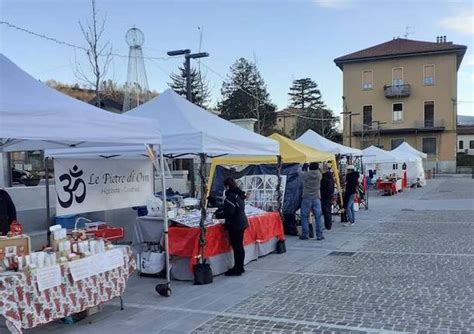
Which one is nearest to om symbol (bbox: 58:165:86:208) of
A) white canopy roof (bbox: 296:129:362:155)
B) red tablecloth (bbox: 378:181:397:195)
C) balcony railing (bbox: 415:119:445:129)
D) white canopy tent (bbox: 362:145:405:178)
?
white canopy roof (bbox: 296:129:362:155)

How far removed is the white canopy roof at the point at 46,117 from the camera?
4211 millimetres

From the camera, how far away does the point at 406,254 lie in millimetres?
8562

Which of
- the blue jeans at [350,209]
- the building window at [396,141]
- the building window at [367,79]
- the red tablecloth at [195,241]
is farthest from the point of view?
the building window at [367,79]

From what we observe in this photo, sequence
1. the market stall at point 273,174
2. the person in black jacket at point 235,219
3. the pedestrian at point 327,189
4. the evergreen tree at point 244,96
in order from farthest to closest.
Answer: the evergreen tree at point 244,96 < the pedestrian at point 327,189 < the market stall at point 273,174 < the person in black jacket at point 235,219

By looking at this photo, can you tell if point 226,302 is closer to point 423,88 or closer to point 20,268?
point 20,268

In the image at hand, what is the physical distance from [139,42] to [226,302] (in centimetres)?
1314

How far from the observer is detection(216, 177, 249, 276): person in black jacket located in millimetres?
6930

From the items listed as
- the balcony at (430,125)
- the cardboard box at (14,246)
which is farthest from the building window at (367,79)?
the cardboard box at (14,246)

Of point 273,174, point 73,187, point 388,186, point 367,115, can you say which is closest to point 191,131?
point 73,187

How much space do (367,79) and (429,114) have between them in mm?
7456

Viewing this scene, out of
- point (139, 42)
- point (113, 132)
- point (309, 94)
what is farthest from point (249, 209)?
point (309, 94)

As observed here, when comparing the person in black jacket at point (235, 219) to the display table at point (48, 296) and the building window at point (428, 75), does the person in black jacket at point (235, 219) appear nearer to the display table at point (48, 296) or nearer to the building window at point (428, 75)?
the display table at point (48, 296)

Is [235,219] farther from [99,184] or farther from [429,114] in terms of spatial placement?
[429,114]

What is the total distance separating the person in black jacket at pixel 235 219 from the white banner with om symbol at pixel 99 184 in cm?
165
